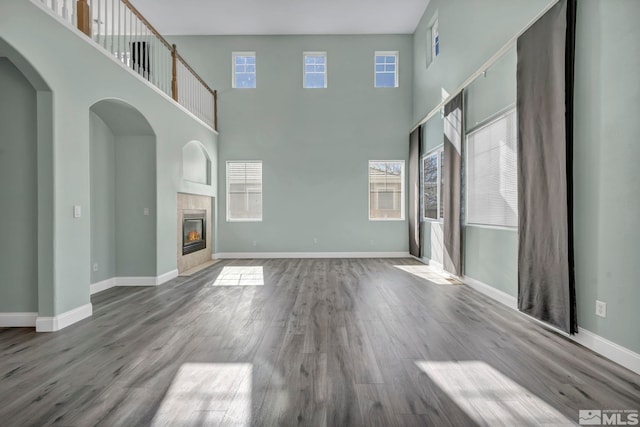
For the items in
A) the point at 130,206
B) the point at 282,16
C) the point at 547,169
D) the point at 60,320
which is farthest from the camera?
the point at 282,16

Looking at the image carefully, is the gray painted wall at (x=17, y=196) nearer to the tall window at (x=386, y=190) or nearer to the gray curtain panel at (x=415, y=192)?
the tall window at (x=386, y=190)

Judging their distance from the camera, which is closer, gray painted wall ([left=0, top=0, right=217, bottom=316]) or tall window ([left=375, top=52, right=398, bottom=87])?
gray painted wall ([left=0, top=0, right=217, bottom=316])

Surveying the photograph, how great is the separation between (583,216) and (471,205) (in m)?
1.98

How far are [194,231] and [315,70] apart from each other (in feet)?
15.3

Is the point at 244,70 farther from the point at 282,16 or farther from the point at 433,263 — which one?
the point at 433,263

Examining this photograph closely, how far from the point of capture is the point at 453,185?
4738 millimetres

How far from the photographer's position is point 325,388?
72.6 inches

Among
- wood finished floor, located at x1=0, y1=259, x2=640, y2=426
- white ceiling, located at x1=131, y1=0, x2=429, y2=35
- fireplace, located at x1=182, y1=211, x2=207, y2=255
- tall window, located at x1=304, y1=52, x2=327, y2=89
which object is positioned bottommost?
wood finished floor, located at x1=0, y1=259, x2=640, y2=426

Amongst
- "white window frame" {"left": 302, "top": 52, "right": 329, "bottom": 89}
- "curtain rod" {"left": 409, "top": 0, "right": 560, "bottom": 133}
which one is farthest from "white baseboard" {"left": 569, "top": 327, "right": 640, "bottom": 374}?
"white window frame" {"left": 302, "top": 52, "right": 329, "bottom": 89}

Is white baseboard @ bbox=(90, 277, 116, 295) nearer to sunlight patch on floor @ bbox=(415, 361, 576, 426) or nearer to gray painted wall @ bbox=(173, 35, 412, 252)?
gray painted wall @ bbox=(173, 35, 412, 252)

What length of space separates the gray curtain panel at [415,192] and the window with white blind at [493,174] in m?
2.22

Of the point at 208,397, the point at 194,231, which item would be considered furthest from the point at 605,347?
the point at 194,231

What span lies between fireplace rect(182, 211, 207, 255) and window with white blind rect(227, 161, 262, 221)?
890 millimetres

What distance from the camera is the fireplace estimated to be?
5.71 meters
